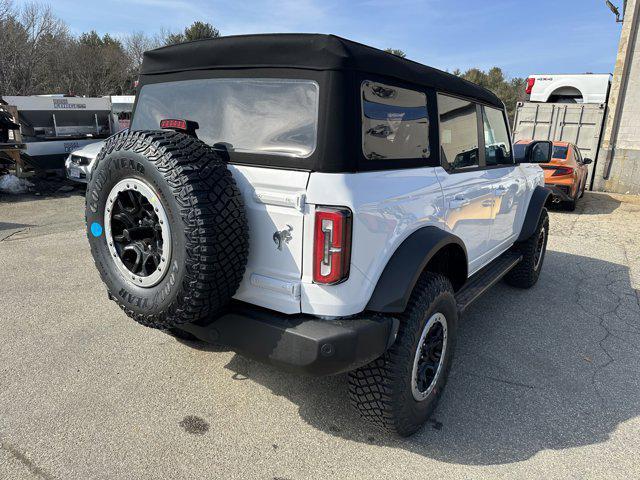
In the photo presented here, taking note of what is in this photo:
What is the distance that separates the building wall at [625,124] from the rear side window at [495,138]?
10.9 meters

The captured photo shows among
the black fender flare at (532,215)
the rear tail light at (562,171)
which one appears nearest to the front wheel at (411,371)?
the black fender flare at (532,215)

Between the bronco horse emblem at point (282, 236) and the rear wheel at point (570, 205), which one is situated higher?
the bronco horse emblem at point (282, 236)

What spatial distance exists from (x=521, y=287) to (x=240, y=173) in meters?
3.93

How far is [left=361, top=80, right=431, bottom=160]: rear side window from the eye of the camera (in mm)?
2205

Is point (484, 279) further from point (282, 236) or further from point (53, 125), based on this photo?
point (53, 125)

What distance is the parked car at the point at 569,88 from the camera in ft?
43.5

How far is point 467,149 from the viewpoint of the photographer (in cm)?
324

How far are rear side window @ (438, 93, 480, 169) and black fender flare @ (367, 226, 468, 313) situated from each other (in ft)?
2.46

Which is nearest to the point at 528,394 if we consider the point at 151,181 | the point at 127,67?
the point at 151,181

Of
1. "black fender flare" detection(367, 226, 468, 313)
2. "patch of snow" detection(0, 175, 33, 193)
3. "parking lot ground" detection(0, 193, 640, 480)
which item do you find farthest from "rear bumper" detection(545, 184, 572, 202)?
"patch of snow" detection(0, 175, 33, 193)

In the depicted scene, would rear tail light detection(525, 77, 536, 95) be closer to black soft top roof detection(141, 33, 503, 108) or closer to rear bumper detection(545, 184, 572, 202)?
rear bumper detection(545, 184, 572, 202)

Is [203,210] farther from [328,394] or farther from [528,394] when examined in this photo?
[528,394]

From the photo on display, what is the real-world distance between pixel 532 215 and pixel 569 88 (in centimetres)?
1157

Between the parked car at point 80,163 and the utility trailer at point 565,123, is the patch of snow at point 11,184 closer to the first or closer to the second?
Result: the parked car at point 80,163
